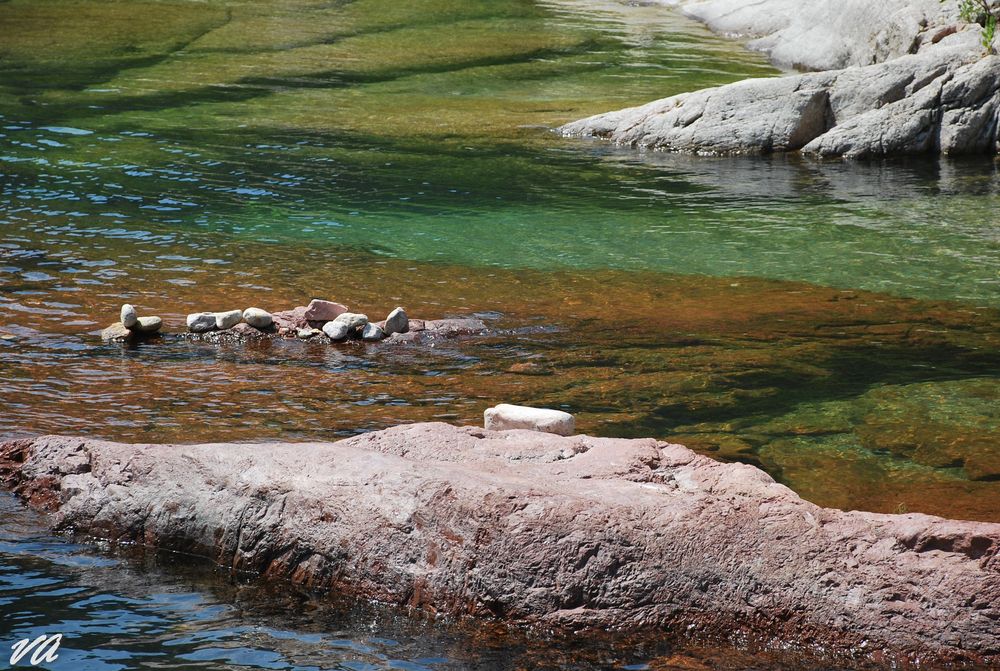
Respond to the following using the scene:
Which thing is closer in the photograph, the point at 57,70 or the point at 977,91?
the point at 977,91

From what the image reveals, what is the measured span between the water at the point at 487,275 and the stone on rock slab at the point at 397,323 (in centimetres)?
34

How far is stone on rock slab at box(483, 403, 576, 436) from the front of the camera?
627cm

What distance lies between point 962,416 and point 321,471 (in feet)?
13.2

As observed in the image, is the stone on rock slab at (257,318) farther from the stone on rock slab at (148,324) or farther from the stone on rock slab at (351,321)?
the stone on rock slab at (148,324)

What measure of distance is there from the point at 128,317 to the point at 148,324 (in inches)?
7.6

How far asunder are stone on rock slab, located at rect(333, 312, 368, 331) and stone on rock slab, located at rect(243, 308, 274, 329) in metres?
0.53

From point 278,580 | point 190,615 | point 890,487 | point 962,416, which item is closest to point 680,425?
point 890,487

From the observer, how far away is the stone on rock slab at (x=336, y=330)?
28.8 ft

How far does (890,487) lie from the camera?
6.06 metres

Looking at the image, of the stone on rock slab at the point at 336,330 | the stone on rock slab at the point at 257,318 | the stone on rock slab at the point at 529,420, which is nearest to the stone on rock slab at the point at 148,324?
the stone on rock slab at the point at 257,318

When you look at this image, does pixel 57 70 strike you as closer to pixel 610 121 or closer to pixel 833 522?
pixel 610 121

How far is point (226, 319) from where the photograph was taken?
8.86 meters
